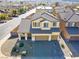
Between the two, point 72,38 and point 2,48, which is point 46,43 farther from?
point 2,48

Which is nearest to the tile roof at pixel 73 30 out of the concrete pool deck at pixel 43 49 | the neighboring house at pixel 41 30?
A: the neighboring house at pixel 41 30

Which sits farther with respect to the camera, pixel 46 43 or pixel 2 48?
pixel 46 43

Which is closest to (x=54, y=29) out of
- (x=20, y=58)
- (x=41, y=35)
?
(x=41, y=35)

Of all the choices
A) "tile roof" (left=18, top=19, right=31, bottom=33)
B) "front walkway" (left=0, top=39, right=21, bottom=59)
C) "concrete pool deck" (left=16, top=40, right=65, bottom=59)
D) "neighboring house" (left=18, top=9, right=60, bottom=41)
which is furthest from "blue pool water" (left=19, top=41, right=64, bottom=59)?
"front walkway" (left=0, top=39, right=21, bottom=59)

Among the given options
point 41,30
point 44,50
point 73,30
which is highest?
point 41,30

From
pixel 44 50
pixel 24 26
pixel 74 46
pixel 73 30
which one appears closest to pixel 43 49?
pixel 44 50

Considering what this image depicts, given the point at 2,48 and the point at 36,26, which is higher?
the point at 36,26

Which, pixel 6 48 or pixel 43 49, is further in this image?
pixel 6 48

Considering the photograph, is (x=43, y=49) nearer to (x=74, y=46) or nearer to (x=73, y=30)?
(x=74, y=46)

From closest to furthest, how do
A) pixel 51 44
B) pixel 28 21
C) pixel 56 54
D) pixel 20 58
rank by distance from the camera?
pixel 20 58
pixel 56 54
pixel 51 44
pixel 28 21
